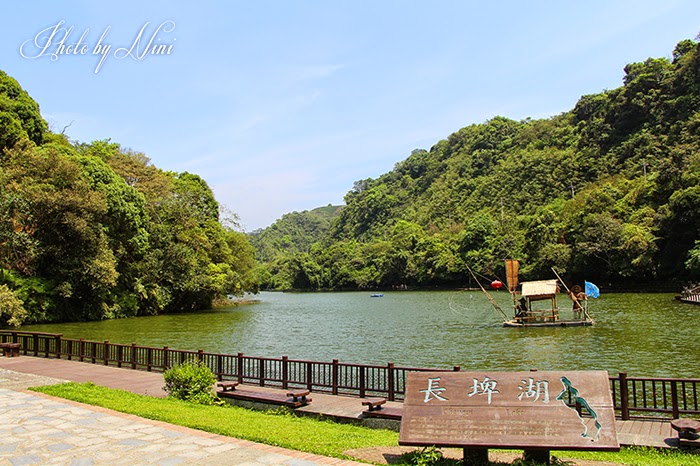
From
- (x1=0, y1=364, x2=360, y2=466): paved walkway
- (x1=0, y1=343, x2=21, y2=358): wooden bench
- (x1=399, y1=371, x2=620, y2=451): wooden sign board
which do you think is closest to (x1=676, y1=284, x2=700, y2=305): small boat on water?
(x1=399, y1=371, x2=620, y2=451): wooden sign board

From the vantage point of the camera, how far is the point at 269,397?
36.9ft

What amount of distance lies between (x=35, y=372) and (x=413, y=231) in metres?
94.5

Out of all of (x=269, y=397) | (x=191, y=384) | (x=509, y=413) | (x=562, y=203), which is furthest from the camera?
(x=562, y=203)

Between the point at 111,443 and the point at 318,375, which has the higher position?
the point at 111,443

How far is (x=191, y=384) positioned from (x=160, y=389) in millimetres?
1610

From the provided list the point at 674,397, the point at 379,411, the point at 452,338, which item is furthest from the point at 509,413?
the point at 452,338

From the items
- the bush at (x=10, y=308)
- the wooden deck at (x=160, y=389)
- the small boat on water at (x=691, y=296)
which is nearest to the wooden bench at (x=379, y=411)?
the wooden deck at (x=160, y=389)

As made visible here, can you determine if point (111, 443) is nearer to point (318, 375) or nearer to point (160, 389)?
point (160, 389)

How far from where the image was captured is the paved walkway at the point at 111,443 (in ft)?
22.5

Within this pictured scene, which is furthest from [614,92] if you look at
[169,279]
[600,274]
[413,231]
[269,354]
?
[269,354]

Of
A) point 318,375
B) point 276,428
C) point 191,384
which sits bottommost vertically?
point 318,375

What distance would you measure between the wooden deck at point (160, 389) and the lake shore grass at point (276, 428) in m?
0.30

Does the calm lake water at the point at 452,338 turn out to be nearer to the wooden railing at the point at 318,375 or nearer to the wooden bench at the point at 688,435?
the wooden railing at the point at 318,375

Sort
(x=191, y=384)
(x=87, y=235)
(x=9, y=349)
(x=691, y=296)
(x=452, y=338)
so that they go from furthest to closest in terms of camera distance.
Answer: (x=691, y=296), (x=87, y=235), (x=452, y=338), (x=9, y=349), (x=191, y=384)
